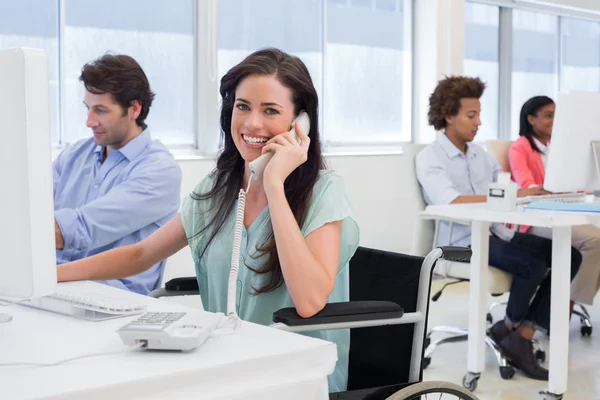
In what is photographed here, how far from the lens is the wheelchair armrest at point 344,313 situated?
4.81ft

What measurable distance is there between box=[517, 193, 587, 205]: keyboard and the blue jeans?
0.93ft

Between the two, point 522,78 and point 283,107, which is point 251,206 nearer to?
point 283,107

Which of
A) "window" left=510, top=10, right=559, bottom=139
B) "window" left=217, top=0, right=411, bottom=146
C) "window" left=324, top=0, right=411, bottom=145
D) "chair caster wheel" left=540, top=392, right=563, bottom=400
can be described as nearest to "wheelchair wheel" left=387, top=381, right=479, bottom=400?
"chair caster wheel" left=540, top=392, right=563, bottom=400

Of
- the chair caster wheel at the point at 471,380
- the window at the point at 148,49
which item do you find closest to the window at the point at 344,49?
the window at the point at 148,49

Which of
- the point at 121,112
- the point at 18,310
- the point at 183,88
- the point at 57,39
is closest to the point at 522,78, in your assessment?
the point at 183,88

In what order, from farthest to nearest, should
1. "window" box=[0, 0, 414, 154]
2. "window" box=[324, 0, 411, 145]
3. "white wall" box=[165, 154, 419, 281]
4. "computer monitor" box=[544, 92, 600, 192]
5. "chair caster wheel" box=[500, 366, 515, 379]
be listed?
"window" box=[324, 0, 411, 145]
"white wall" box=[165, 154, 419, 281]
"window" box=[0, 0, 414, 154]
"chair caster wheel" box=[500, 366, 515, 379]
"computer monitor" box=[544, 92, 600, 192]

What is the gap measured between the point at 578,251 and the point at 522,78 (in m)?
4.01

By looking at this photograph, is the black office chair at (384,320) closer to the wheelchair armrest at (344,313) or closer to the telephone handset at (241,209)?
the wheelchair armrest at (344,313)

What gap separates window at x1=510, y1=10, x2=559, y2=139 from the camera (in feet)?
24.0

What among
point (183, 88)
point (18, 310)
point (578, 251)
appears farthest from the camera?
point (183, 88)

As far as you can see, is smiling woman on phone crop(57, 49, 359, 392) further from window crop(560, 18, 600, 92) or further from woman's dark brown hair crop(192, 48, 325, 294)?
window crop(560, 18, 600, 92)

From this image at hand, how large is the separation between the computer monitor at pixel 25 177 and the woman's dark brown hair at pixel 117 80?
59.1 inches

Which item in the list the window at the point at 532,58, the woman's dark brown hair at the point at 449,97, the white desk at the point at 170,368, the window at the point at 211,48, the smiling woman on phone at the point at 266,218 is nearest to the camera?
the white desk at the point at 170,368

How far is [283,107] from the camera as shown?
1742mm
